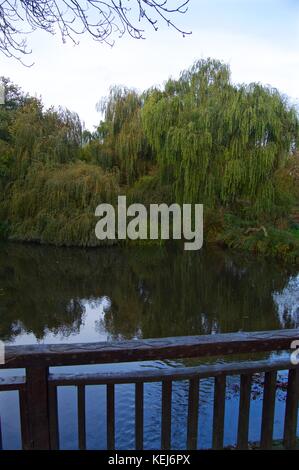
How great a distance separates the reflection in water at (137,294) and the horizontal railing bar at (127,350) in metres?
4.98

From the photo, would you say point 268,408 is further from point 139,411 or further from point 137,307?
point 137,307

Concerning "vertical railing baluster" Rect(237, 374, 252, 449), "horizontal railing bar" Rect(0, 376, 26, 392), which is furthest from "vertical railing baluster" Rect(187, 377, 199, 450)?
"horizontal railing bar" Rect(0, 376, 26, 392)

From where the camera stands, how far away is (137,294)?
891 cm

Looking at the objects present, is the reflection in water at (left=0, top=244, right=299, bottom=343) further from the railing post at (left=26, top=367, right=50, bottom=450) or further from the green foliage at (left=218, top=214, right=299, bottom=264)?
the railing post at (left=26, top=367, right=50, bottom=450)

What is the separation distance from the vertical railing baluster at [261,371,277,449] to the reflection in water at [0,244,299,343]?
182 inches

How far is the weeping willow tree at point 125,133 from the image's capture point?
50.9 feet

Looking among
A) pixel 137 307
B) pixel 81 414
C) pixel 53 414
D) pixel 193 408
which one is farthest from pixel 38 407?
pixel 137 307

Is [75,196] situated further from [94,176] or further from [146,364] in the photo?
[146,364]

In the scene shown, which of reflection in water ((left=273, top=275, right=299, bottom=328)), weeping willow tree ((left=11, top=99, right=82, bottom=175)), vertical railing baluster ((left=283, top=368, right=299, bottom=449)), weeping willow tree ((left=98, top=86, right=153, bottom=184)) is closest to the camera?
vertical railing baluster ((left=283, top=368, right=299, bottom=449))

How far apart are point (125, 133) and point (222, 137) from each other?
3812mm

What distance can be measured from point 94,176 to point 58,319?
7.45 meters

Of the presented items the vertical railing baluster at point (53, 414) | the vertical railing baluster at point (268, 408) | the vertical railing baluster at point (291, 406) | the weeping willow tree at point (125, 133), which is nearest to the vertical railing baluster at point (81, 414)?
the vertical railing baluster at point (53, 414)

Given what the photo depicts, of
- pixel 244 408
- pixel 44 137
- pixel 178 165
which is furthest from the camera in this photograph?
pixel 44 137

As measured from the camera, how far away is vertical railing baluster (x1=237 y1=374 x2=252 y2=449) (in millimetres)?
1786
